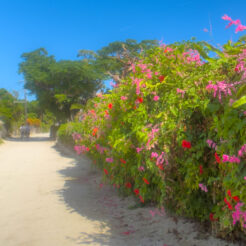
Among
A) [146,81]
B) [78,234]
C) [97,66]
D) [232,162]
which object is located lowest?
[78,234]

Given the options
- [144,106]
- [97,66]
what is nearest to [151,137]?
[144,106]

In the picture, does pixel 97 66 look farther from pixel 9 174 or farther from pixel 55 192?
pixel 55 192

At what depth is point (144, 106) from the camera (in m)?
3.74

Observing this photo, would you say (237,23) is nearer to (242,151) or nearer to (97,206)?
(242,151)

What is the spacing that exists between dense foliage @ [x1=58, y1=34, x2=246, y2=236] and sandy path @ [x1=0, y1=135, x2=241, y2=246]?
401mm

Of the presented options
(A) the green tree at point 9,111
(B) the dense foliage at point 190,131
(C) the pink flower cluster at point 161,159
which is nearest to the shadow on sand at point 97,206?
(B) the dense foliage at point 190,131

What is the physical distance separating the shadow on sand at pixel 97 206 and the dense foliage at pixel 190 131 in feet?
2.41

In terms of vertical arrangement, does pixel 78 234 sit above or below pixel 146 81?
below

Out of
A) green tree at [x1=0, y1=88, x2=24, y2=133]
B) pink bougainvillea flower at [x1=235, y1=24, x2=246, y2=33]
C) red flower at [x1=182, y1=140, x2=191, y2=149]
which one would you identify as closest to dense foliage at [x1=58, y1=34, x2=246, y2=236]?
red flower at [x1=182, y1=140, x2=191, y2=149]

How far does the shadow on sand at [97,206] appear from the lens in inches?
155

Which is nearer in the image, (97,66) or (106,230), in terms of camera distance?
(106,230)

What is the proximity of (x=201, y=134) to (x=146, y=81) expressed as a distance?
1.12 meters

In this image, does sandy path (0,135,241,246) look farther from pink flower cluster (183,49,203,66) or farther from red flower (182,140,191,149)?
pink flower cluster (183,49,203,66)

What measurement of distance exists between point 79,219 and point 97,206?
31.2 inches
